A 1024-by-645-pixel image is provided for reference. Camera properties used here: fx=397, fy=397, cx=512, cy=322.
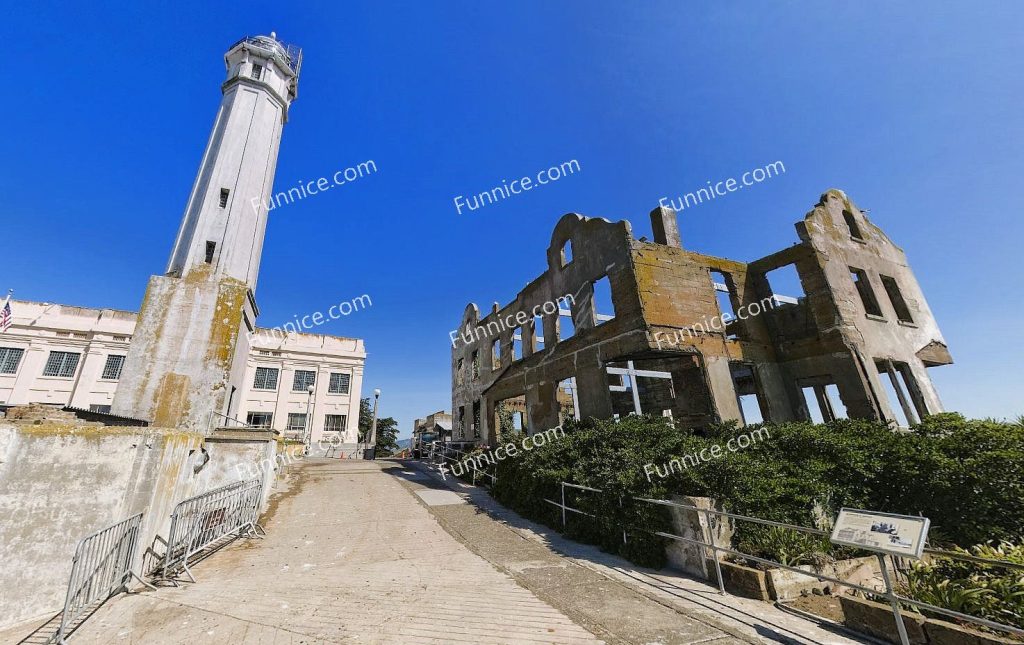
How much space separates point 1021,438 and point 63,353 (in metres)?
46.8

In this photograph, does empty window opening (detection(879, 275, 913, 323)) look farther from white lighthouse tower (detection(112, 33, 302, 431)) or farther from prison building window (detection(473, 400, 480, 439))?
white lighthouse tower (detection(112, 33, 302, 431))

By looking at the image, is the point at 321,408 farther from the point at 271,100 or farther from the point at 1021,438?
the point at 1021,438

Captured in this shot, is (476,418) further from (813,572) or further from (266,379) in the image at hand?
(266,379)

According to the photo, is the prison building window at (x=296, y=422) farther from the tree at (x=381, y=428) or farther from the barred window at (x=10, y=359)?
the barred window at (x=10, y=359)

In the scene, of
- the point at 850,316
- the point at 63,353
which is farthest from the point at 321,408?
the point at 850,316

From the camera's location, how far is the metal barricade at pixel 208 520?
20.4 ft

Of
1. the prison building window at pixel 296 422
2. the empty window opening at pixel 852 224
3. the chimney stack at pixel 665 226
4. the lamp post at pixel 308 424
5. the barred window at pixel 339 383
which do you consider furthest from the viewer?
the barred window at pixel 339 383

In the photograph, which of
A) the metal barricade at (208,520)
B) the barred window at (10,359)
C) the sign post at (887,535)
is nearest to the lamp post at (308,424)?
the barred window at (10,359)

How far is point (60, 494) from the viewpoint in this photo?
17.6ft

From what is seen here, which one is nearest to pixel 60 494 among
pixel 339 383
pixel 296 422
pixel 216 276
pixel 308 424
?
pixel 216 276

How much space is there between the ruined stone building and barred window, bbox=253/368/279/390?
2502 centimetres

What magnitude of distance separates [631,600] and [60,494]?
7.74 m

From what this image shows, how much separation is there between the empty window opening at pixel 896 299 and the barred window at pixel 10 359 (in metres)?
51.5

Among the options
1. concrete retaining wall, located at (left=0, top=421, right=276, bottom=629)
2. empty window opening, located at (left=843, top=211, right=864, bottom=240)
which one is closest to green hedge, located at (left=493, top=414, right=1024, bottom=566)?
concrete retaining wall, located at (left=0, top=421, right=276, bottom=629)
